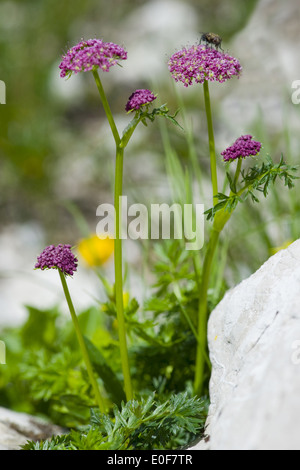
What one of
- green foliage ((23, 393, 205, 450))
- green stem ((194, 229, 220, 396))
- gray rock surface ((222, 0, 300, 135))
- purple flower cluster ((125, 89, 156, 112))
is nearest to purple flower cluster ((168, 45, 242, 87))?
purple flower cluster ((125, 89, 156, 112))

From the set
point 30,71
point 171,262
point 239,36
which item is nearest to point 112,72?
point 30,71

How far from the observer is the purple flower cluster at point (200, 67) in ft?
3.61

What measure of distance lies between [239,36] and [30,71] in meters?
2.19

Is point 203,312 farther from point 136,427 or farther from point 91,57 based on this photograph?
point 91,57

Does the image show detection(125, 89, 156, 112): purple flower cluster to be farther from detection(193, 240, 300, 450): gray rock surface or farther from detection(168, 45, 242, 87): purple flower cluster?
detection(193, 240, 300, 450): gray rock surface

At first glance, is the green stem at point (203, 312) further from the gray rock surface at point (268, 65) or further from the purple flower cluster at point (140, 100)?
the gray rock surface at point (268, 65)

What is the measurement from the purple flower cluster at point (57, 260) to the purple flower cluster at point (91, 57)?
354mm

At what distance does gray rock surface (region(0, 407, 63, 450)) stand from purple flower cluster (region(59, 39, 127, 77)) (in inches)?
36.7

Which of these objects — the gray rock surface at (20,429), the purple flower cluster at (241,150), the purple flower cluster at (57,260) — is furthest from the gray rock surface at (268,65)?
the purple flower cluster at (57,260)

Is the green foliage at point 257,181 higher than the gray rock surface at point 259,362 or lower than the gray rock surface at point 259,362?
higher

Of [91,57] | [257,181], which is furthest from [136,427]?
[91,57]

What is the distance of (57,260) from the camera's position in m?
1.12

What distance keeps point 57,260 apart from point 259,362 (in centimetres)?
44

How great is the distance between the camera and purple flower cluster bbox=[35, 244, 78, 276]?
44.1 inches
